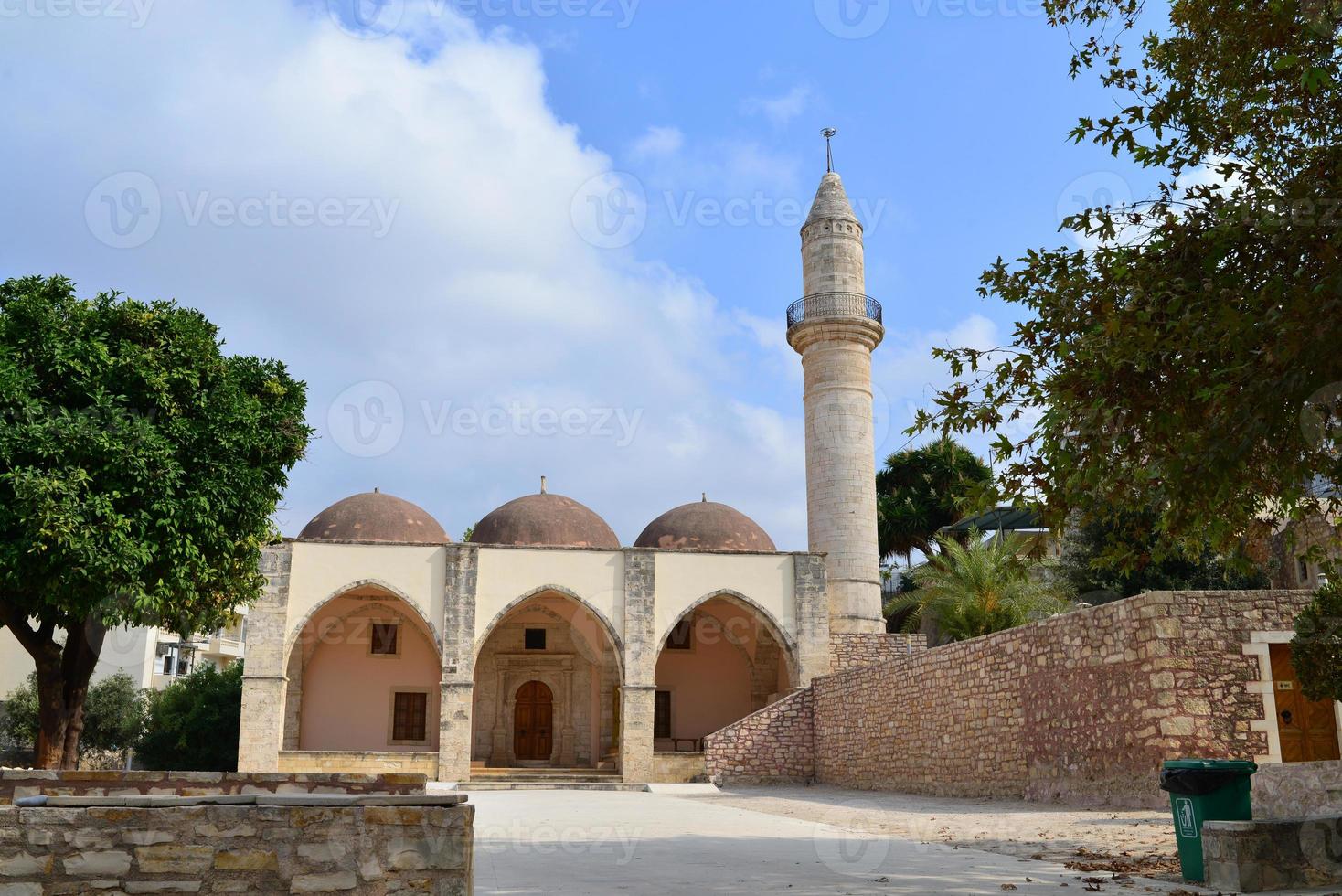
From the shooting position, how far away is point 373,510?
24375 mm

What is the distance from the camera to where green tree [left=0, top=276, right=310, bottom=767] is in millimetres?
12031

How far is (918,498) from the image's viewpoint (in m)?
31.5

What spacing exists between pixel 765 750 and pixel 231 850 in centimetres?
1727

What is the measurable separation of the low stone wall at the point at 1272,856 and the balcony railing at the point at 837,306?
18.7 metres

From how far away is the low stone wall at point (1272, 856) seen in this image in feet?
17.6

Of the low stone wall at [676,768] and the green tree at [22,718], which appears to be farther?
the green tree at [22,718]

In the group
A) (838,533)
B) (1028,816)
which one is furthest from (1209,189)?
(838,533)

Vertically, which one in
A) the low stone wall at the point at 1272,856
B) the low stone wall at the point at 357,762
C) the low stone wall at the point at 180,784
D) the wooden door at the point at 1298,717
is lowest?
the low stone wall at the point at 357,762

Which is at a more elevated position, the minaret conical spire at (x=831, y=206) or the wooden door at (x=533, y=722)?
the minaret conical spire at (x=831, y=206)

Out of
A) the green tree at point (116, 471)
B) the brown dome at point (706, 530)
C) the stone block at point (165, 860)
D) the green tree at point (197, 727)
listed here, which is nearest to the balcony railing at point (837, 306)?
the brown dome at point (706, 530)

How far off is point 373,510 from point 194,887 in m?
20.6

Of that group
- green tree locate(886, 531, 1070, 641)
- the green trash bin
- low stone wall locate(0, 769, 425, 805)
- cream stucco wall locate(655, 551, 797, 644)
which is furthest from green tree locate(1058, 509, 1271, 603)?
low stone wall locate(0, 769, 425, 805)

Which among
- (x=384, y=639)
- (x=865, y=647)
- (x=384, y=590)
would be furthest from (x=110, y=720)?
(x=865, y=647)

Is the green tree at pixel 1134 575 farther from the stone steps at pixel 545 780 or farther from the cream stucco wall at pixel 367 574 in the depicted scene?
the cream stucco wall at pixel 367 574
